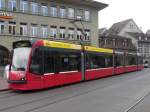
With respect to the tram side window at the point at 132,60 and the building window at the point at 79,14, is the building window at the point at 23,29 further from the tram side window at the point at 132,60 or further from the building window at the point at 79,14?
the tram side window at the point at 132,60

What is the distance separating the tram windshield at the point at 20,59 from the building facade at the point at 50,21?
26.9m

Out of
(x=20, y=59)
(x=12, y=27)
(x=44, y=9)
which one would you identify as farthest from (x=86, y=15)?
(x=20, y=59)

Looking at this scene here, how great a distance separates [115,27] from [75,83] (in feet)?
240

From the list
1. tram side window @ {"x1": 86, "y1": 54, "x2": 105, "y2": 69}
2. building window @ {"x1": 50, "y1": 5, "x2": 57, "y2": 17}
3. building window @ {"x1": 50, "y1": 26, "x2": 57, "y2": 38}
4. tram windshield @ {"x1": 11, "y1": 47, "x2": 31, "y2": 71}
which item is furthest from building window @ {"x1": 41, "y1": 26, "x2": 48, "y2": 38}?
tram windshield @ {"x1": 11, "y1": 47, "x2": 31, "y2": 71}

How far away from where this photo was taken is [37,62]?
59.1ft

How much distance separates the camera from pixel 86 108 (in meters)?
12.1

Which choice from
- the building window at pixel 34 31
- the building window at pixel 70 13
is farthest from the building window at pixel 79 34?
the building window at pixel 34 31

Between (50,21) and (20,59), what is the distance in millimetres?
32595

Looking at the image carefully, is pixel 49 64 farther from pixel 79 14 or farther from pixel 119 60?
pixel 79 14

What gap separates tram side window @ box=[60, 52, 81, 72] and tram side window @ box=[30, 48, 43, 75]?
8.70 feet

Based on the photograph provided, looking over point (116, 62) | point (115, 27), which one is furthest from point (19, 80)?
point (115, 27)

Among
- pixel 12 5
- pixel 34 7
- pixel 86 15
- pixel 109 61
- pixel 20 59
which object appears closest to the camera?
pixel 20 59

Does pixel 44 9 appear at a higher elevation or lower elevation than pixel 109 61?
higher

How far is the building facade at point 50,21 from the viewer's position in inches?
1781
